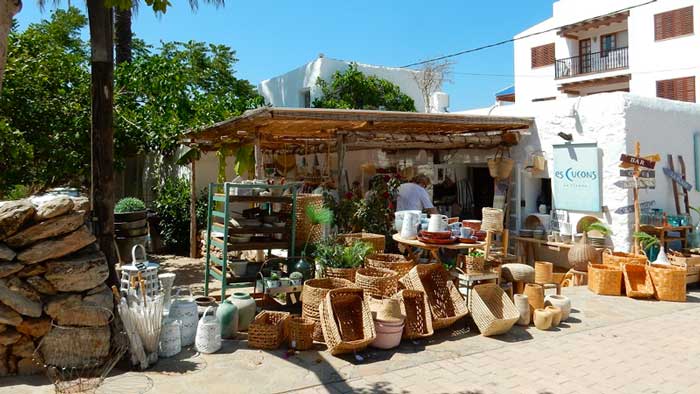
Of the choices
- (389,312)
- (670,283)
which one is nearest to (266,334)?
(389,312)

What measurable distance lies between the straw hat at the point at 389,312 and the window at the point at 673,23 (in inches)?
792

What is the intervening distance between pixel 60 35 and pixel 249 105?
282 inches

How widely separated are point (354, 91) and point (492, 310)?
15582 millimetres

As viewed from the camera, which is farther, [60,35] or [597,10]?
[597,10]

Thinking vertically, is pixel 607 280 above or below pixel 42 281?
below

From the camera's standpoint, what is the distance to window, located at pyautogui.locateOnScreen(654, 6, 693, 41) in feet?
62.3

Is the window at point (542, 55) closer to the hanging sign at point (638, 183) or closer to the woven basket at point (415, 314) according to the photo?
the hanging sign at point (638, 183)

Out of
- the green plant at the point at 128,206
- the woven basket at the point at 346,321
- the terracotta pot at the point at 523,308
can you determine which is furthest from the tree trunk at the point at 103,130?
the terracotta pot at the point at 523,308

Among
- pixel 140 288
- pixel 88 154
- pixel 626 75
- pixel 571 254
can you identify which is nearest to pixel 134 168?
pixel 88 154

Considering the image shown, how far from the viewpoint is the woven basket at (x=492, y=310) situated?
17.7 ft

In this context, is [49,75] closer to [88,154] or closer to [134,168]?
[88,154]

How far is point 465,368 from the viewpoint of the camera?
4.53m

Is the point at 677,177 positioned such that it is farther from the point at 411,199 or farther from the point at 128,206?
the point at 128,206

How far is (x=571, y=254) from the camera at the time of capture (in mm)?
8438
